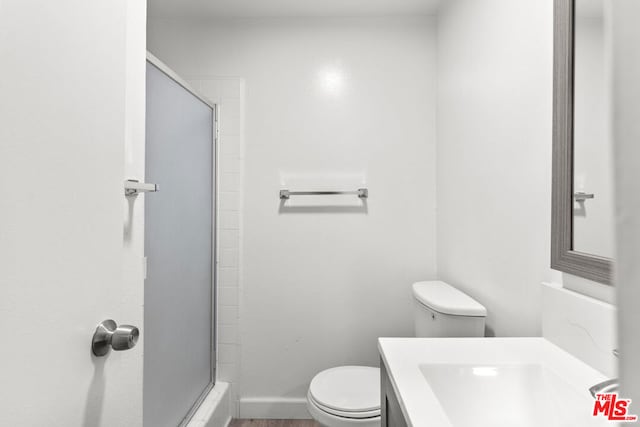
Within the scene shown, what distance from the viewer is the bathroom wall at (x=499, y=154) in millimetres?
1158

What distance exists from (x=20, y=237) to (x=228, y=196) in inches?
65.5

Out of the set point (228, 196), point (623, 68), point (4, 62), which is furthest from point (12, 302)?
point (228, 196)

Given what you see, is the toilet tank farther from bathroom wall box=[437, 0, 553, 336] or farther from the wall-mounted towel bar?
the wall-mounted towel bar

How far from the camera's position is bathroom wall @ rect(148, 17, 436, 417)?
2154 millimetres

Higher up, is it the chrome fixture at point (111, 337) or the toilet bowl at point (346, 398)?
the chrome fixture at point (111, 337)

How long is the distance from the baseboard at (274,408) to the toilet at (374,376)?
46 centimetres

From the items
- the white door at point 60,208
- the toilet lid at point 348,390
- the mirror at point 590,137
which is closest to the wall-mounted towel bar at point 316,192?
the toilet lid at point 348,390

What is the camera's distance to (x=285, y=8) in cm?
209

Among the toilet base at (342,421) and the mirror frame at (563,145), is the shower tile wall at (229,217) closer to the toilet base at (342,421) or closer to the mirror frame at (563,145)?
the toilet base at (342,421)

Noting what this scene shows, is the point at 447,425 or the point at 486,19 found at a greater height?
the point at 486,19

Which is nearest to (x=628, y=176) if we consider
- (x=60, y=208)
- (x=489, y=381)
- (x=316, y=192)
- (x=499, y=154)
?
(x=60, y=208)

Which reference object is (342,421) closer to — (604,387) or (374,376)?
(374,376)

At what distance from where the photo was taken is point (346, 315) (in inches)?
85.3

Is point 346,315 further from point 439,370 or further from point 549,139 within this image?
point 549,139
